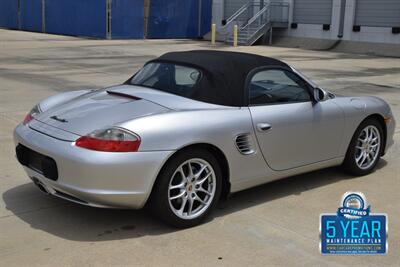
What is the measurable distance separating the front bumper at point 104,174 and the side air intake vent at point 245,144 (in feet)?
2.27

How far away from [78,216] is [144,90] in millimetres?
1193

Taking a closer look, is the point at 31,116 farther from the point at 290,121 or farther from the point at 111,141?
the point at 290,121

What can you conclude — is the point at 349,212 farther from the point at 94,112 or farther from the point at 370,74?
the point at 370,74

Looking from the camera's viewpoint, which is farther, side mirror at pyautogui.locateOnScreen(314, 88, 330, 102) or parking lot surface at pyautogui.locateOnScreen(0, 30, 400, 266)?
side mirror at pyautogui.locateOnScreen(314, 88, 330, 102)

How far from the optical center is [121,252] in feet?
12.1

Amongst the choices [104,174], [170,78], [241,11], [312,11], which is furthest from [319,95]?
[241,11]

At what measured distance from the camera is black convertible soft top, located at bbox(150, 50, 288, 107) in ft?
14.7

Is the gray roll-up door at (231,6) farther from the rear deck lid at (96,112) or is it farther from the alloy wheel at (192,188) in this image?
the alloy wheel at (192,188)

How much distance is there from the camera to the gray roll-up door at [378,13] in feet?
88.5

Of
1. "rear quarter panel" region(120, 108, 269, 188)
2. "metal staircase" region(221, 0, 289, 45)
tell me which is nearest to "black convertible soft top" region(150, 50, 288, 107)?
"rear quarter panel" region(120, 108, 269, 188)

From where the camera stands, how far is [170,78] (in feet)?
15.7

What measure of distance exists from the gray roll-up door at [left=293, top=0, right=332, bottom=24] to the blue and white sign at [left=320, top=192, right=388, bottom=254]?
2743 centimetres

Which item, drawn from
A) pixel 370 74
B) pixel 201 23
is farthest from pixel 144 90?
pixel 201 23

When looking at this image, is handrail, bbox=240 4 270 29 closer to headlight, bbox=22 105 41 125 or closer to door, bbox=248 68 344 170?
door, bbox=248 68 344 170
